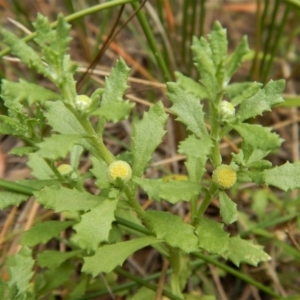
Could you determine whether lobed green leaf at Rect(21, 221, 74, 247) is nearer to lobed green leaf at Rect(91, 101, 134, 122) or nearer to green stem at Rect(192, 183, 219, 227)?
green stem at Rect(192, 183, 219, 227)

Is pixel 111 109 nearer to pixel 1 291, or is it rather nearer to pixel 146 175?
pixel 1 291

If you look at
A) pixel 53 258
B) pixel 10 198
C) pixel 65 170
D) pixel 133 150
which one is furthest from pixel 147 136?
pixel 53 258

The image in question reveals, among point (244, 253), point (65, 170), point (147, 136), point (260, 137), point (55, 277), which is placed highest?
point (260, 137)

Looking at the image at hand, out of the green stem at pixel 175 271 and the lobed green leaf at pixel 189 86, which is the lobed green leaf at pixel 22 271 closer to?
the green stem at pixel 175 271

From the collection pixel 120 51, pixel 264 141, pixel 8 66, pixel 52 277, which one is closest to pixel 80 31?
pixel 120 51

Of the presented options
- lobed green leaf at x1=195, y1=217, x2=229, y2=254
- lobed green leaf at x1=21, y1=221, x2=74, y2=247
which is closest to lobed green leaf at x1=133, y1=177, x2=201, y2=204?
lobed green leaf at x1=195, y1=217, x2=229, y2=254

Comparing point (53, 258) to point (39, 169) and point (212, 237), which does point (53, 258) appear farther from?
point (212, 237)
